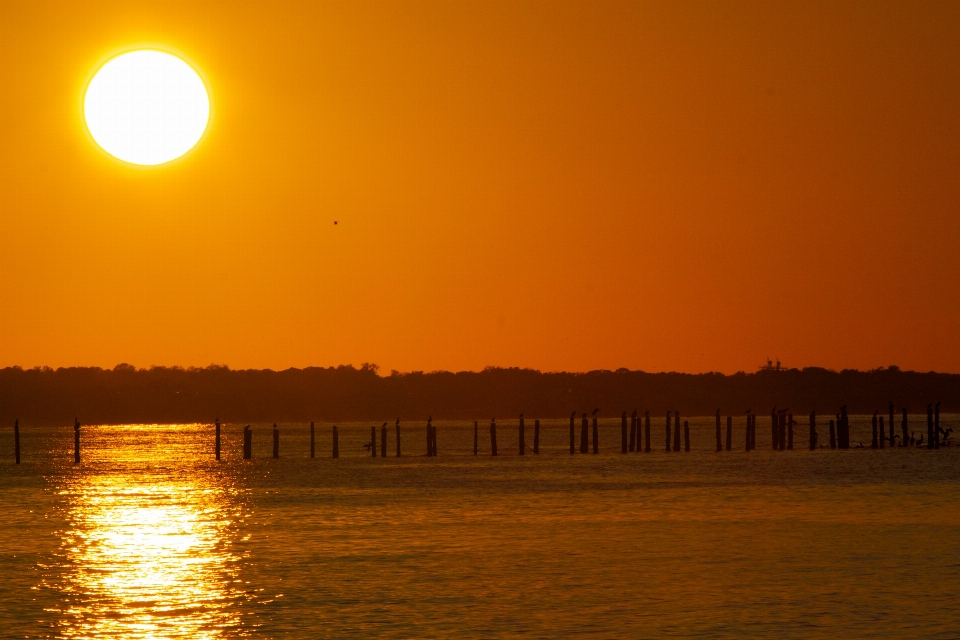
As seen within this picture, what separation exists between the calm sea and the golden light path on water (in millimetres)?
75

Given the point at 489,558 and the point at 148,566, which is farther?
the point at 489,558

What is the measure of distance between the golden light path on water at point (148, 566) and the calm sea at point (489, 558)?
75 millimetres

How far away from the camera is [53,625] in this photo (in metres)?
21.0

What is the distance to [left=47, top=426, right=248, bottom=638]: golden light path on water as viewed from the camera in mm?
20906

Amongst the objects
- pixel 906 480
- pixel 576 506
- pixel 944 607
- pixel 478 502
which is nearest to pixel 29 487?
pixel 478 502

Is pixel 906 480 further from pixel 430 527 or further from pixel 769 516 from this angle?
pixel 430 527

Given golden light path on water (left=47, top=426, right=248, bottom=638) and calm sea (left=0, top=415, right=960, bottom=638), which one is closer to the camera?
golden light path on water (left=47, top=426, right=248, bottom=638)

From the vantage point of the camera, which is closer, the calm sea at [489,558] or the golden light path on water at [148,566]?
the golden light path on water at [148,566]

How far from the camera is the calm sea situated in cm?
2125

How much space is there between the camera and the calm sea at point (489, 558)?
21.2m

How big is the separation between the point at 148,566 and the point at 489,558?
680cm

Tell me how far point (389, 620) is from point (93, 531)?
658 inches

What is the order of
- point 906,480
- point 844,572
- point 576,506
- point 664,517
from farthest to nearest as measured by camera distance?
point 906,480
point 576,506
point 664,517
point 844,572

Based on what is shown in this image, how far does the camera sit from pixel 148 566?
90.0 ft
